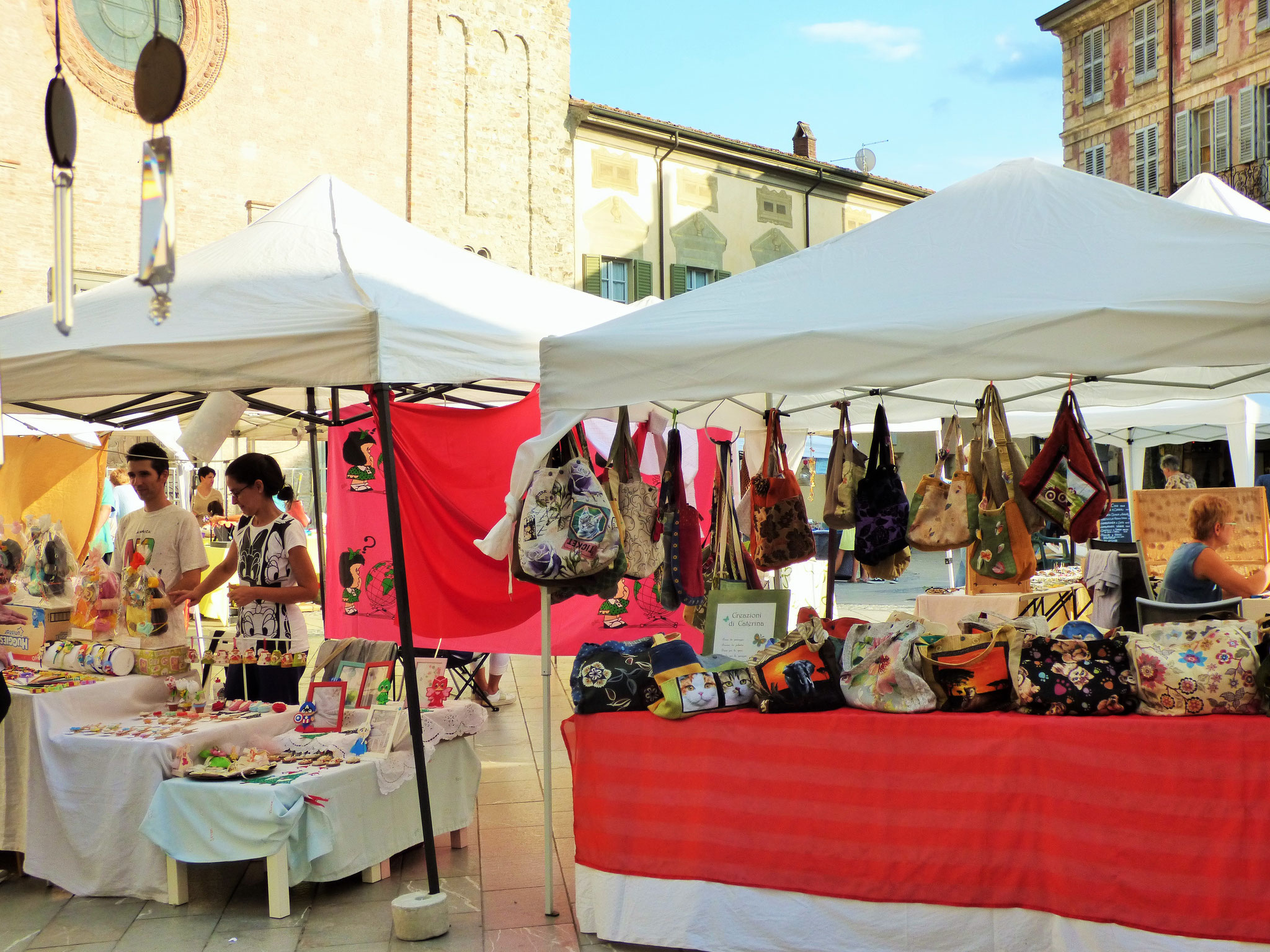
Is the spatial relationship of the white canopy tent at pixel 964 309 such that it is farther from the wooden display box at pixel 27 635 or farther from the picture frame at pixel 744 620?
the wooden display box at pixel 27 635

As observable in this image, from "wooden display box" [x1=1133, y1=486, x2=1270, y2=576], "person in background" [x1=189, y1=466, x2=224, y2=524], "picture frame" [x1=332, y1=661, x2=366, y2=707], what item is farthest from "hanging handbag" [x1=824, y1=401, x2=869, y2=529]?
"person in background" [x1=189, y1=466, x2=224, y2=524]

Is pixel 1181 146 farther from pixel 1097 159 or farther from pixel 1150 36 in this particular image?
pixel 1150 36

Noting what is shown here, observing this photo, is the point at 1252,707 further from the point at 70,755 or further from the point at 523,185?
the point at 523,185

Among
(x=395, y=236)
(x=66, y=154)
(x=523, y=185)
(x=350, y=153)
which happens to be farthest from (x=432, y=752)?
(x=523, y=185)

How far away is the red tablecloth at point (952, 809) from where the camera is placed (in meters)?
3.11

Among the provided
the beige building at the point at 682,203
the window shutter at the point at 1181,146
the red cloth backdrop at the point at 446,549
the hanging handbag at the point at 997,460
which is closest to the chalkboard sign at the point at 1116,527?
the red cloth backdrop at the point at 446,549

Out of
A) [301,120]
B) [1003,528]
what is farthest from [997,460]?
[301,120]

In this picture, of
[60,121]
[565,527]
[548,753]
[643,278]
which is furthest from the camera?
[643,278]

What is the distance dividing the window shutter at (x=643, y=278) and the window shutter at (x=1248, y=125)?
11611mm

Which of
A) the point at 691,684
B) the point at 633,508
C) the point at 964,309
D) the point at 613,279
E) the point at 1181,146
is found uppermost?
the point at 1181,146

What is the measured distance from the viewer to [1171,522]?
8.56 metres

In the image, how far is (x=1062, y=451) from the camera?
13.5ft

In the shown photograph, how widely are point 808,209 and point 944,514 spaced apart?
2156 centimetres

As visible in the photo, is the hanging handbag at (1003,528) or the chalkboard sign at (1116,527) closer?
the hanging handbag at (1003,528)
